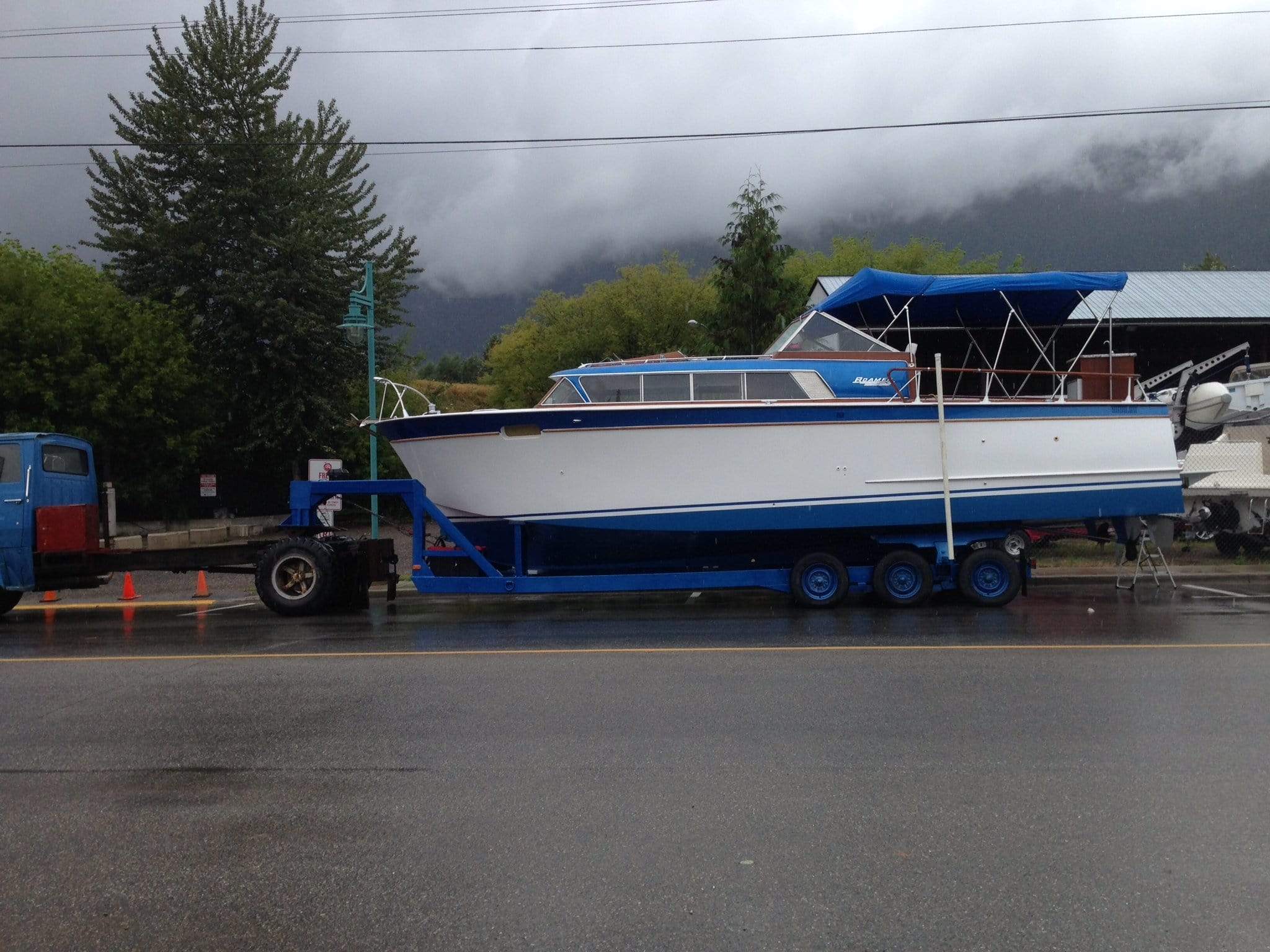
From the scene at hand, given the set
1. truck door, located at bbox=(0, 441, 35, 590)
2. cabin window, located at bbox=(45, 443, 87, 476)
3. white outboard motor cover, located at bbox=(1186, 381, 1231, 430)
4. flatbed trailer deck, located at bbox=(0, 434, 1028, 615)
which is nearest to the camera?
flatbed trailer deck, located at bbox=(0, 434, 1028, 615)

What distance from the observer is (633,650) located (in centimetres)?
962

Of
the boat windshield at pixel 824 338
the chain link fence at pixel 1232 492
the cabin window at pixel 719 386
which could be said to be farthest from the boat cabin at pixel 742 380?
the chain link fence at pixel 1232 492

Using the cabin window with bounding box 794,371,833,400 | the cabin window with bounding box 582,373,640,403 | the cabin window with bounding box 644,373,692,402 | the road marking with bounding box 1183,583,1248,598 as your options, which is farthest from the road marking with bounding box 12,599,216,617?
the road marking with bounding box 1183,583,1248,598

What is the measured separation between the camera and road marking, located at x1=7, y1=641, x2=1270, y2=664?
9.44 metres

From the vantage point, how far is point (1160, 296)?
30.8 m

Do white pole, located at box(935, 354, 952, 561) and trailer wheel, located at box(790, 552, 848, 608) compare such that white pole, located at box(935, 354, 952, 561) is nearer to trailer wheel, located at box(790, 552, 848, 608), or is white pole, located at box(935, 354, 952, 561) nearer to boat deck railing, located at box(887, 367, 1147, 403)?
boat deck railing, located at box(887, 367, 1147, 403)

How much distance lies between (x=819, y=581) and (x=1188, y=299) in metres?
23.7

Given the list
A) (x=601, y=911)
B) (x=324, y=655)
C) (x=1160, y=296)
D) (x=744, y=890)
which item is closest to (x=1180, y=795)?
(x=744, y=890)

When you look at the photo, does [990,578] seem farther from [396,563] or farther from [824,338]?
[396,563]

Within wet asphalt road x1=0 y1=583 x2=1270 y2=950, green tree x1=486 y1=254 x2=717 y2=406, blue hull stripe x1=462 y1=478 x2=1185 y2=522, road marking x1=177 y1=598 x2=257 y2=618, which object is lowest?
wet asphalt road x1=0 y1=583 x2=1270 y2=950

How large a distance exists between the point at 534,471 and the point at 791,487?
2978mm

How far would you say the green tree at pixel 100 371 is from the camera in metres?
27.3

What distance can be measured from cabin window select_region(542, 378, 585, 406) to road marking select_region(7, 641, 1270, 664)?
12.0 ft

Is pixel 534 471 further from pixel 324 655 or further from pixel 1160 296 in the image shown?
pixel 1160 296
